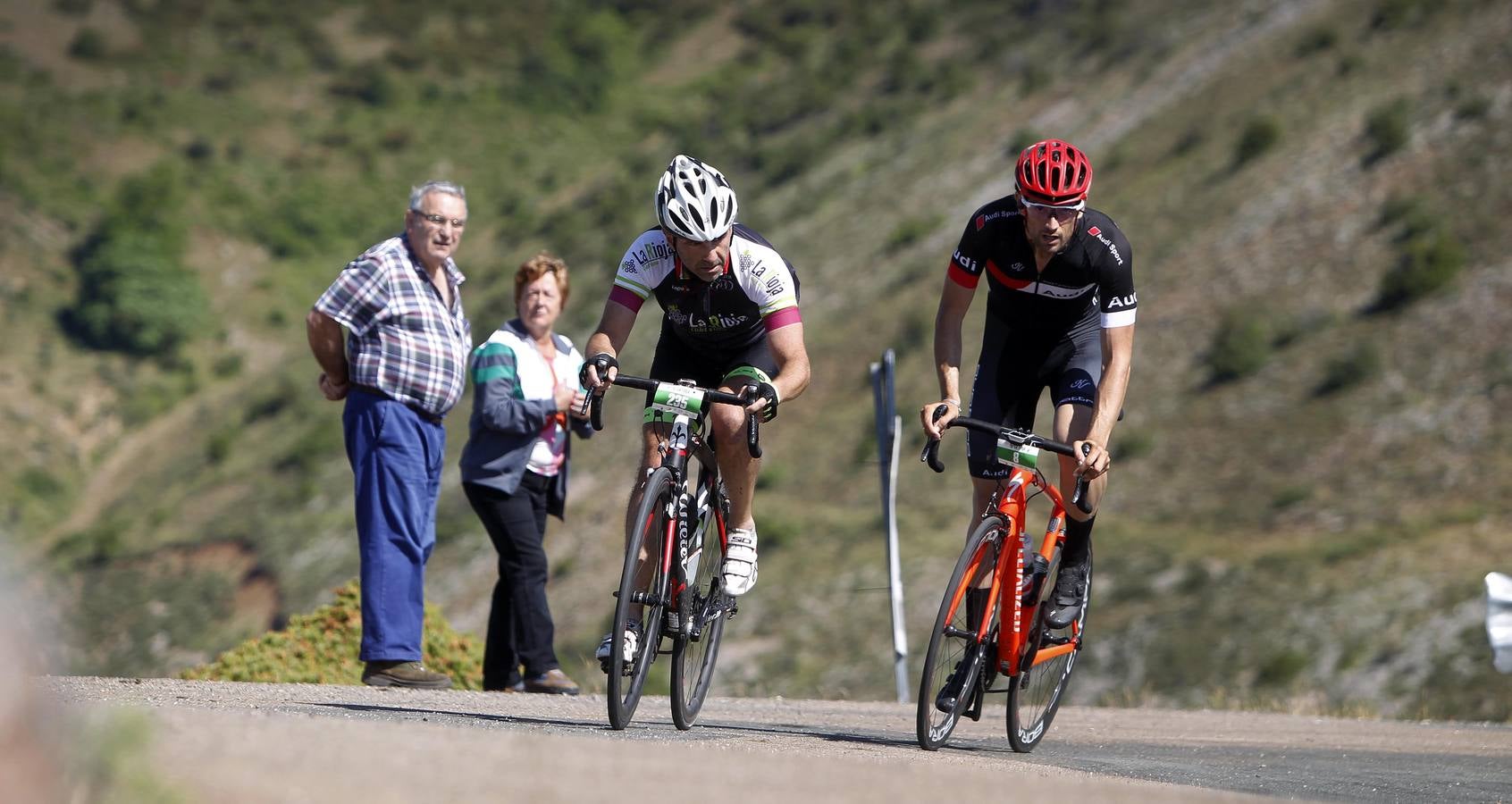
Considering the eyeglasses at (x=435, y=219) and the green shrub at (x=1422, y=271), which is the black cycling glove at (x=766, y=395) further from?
the green shrub at (x=1422, y=271)

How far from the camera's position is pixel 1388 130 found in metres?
35.4

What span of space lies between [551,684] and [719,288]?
3184 mm

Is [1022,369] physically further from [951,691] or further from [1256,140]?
[1256,140]

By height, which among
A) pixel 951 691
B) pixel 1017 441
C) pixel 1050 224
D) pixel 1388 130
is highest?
pixel 1388 130

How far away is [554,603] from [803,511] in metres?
5.52

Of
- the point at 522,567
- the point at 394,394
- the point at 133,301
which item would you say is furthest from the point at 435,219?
the point at 133,301

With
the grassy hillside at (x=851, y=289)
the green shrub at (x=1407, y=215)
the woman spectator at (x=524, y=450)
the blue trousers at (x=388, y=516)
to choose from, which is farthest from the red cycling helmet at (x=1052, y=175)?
the green shrub at (x=1407, y=215)

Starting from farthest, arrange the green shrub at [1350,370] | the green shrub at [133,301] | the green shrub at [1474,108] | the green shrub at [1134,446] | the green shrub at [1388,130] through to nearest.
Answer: the green shrub at [133,301] → the green shrub at [1388,130] → the green shrub at [1474,108] → the green shrub at [1134,446] → the green shrub at [1350,370]

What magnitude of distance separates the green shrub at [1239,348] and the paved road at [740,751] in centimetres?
2142

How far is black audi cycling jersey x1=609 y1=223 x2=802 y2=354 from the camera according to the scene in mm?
6461

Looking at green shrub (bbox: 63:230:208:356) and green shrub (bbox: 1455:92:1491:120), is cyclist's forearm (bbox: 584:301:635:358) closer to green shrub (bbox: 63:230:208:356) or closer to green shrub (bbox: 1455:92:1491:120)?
green shrub (bbox: 1455:92:1491:120)

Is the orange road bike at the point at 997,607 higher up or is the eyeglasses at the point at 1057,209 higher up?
the eyeglasses at the point at 1057,209

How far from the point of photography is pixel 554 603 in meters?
33.6

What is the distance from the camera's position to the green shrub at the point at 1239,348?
31578 millimetres
